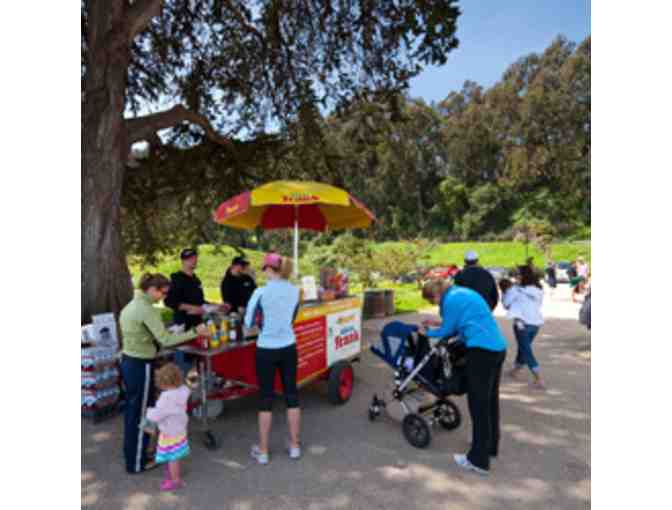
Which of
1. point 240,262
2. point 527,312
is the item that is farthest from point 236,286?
point 527,312

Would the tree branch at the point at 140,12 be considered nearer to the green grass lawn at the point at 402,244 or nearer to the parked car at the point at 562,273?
the green grass lawn at the point at 402,244

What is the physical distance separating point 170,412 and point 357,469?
1693 millimetres

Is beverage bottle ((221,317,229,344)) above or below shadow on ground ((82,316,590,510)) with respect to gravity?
above

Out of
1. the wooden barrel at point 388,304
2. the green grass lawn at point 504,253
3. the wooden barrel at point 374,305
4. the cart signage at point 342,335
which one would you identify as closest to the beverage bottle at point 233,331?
the cart signage at point 342,335

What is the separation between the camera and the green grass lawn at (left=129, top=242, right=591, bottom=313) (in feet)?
57.7

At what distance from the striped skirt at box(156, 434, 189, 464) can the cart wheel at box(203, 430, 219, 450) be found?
2.04ft

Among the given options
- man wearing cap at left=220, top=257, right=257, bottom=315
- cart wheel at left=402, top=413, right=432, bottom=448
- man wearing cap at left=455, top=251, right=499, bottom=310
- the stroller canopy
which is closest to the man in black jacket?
man wearing cap at left=220, top=257, right=257, bottom=315

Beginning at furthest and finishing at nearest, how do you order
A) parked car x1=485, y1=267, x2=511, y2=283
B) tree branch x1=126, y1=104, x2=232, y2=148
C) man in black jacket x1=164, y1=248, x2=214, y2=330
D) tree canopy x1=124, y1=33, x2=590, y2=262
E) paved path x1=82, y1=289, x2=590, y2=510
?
parked car x1=485, y1=267, x2=511, y2=283, tree canopy x1=124, y1=33, x2=590, y2=262, tree branch x1=126, y1=104, x2=232, y2=148, man in black jacket x1=164, y1=248, x2=214, y2=330, paved path x1=82, y1=289, x2=590, y2=510

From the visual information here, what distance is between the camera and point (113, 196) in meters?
6.93

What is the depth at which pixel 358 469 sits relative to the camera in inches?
151

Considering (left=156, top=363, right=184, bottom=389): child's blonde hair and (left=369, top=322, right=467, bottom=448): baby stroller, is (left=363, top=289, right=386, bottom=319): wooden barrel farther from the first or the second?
(left=156, top=363, right=184, bottom=389): child's blonde hair

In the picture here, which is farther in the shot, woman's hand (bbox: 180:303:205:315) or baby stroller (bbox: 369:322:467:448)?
woman's hand (bbox: 180:303:205:315)

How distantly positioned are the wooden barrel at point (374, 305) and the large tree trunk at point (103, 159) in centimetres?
694

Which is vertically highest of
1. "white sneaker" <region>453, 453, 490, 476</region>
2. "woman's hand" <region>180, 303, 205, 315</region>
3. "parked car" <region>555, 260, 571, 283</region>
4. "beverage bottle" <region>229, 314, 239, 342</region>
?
"woman's hand" <region>180, 303, 205, 315</region>
